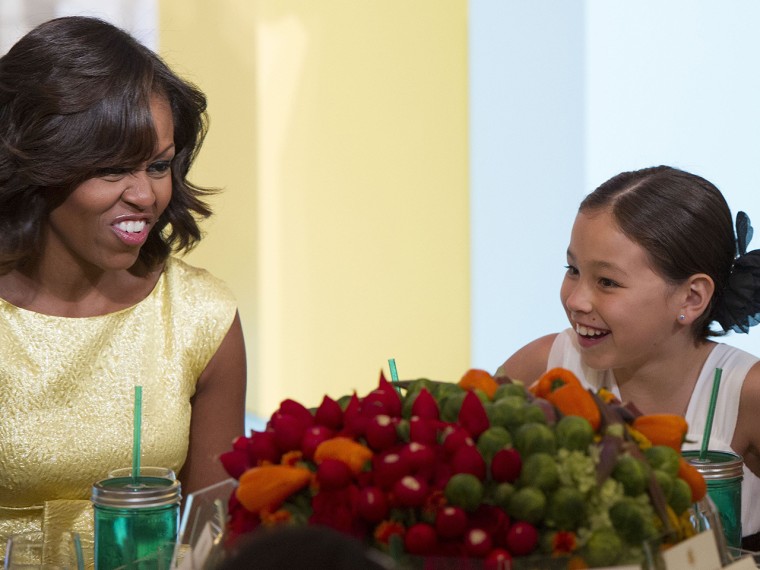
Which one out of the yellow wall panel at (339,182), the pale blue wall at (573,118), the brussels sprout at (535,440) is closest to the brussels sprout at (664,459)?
the brussels sprout at (535,440)

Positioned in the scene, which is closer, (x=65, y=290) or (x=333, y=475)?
(x=333, y=475)

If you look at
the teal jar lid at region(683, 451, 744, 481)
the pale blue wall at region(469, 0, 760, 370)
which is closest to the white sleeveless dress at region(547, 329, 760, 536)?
the teal jar lid at region(683, 451, 744, 481)

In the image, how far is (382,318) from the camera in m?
4.67

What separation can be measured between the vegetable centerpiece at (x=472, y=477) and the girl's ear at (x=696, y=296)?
0.94 metres

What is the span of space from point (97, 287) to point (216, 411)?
0.98 feet

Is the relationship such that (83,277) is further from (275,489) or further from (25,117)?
(275,489)

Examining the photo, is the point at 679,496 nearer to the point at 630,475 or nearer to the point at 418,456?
the point at 630,475

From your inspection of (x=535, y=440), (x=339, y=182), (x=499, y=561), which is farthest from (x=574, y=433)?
(x=339, y=182)

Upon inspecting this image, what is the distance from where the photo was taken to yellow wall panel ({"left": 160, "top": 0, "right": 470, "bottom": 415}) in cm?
456

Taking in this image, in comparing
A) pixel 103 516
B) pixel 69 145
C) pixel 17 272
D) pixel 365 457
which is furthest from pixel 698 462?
pixel 17 272

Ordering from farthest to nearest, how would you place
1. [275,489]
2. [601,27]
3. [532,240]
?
1. [532,240]
2. [601,27]
3. [275,489]

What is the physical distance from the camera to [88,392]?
1.74 metres

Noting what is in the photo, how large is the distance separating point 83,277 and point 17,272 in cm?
11

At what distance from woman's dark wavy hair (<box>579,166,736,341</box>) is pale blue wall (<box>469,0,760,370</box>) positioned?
5.40 ft
